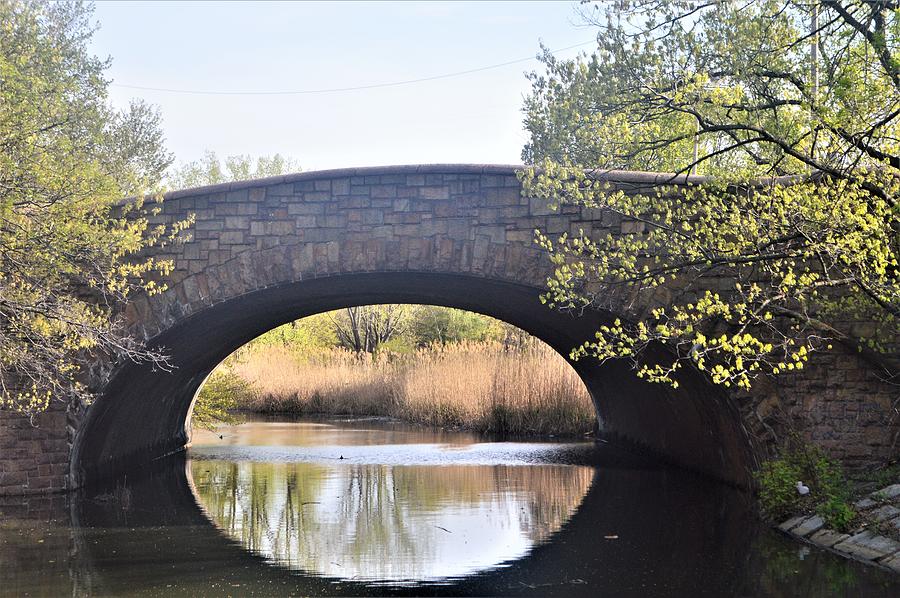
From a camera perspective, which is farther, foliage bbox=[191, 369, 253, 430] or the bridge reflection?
foliage bbox=[191, 369, 253, 430]

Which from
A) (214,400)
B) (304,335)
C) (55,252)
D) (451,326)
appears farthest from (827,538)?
(304,335)

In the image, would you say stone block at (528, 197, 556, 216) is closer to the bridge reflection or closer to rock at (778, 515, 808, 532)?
the bridge reflection

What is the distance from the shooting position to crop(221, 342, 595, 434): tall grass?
1912 cm

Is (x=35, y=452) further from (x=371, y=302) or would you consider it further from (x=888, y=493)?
(x=888, y=493)

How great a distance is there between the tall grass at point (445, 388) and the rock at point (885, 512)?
32.6 feet

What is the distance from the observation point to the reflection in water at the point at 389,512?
317 inches

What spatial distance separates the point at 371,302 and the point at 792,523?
6944 mm

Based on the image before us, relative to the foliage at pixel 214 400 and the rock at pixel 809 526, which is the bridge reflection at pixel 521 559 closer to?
the rock at pixel 809 526

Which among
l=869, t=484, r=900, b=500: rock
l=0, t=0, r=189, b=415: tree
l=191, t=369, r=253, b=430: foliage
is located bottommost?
l=869, t=484, r=900, b=500: rock

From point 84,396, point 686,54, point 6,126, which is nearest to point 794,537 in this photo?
point 686,54

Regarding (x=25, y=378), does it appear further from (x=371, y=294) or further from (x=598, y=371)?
(x=598, y=371)

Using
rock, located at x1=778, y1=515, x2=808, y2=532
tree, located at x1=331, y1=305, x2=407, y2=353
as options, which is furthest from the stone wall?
tree, located at x1=331, y1=305, x2=407, y2=353

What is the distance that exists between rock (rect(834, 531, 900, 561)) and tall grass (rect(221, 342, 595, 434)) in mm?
10250

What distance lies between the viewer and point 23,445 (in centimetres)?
1107
